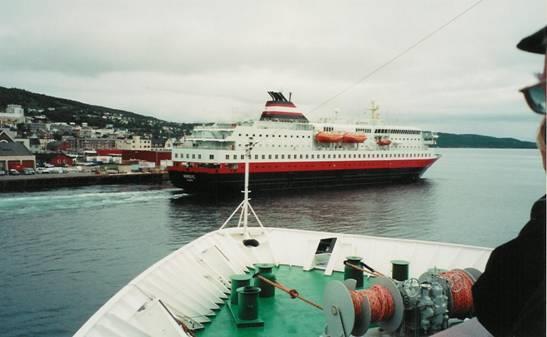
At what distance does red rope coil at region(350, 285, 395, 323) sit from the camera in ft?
13.9

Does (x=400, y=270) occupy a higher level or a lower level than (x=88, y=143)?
lower

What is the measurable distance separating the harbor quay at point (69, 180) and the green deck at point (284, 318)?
37101 millimetres

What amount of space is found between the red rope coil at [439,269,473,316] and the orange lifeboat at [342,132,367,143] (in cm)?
4121

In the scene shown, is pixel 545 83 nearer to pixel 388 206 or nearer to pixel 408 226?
pixel 408 226

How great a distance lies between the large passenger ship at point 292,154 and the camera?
3638 centimetres

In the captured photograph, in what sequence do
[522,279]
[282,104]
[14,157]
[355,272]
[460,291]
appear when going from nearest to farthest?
[522,279] → [460,291] → [355,272] → [282,104] → [14,157]

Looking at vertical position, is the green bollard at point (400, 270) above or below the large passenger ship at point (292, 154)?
below

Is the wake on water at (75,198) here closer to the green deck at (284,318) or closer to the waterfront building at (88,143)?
the green deck at (284,318)

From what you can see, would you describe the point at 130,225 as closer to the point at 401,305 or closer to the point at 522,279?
the point at 401,305

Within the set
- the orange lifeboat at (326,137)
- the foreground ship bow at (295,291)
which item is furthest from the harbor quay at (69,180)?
the foreground ship bow at (295,291)

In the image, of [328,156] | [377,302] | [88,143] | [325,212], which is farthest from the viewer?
[88,143]

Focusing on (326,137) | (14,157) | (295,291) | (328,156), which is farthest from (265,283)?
(14,157)

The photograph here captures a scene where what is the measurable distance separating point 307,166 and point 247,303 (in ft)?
116

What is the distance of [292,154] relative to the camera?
40.6 metres
